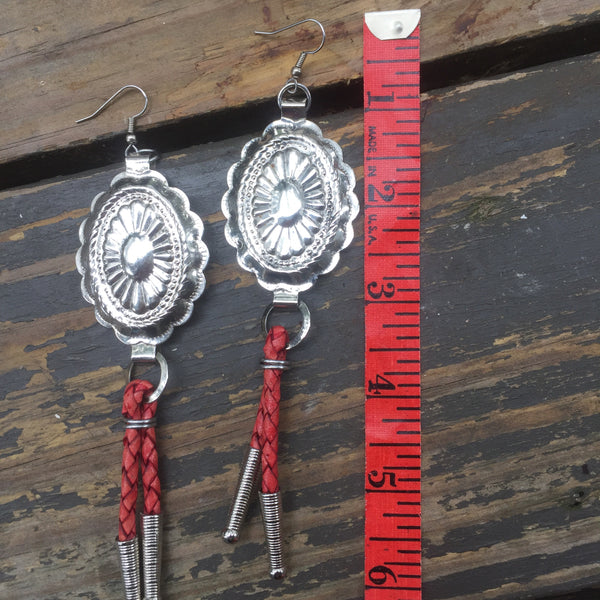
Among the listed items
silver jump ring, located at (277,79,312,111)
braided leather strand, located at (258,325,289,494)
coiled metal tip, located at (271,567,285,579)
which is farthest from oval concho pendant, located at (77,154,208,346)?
coiled metal tip, located at (271,567,285,579)

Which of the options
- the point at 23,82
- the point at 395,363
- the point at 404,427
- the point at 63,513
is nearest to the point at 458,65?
the point at 395,363

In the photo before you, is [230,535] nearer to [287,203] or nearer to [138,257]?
[138,257]

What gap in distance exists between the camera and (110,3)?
1426 millimetres

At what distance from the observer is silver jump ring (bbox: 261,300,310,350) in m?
1.33

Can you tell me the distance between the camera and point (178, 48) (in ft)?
4.63

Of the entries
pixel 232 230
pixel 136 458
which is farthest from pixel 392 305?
pixel 136 458

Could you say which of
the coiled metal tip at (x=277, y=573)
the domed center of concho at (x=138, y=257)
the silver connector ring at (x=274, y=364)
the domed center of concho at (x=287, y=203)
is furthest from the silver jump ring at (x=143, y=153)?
the coiled metal tip at (x=277, y=573)

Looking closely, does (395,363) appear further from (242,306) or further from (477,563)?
(477,563)

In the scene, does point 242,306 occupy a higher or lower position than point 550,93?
lower

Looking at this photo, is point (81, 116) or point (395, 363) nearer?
point (395, 363)

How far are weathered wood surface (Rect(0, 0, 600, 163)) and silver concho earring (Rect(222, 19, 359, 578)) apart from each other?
53mm

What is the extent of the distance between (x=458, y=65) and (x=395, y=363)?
784 mm

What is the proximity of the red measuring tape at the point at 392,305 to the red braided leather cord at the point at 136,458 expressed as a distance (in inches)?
20.9

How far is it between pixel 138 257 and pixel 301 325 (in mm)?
460
